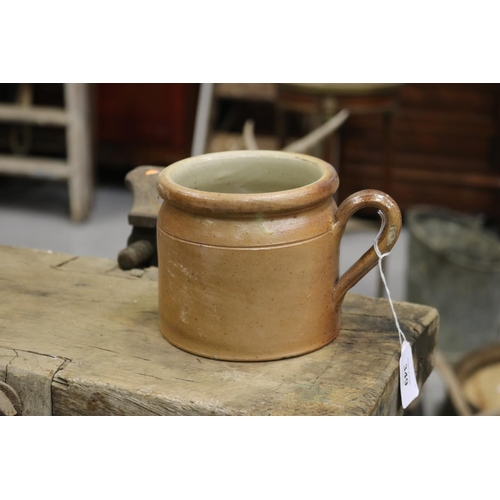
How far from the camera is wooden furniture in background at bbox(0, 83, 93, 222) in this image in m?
3.02

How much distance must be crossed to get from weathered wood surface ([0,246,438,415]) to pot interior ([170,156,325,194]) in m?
0.20

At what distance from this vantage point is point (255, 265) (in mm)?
895

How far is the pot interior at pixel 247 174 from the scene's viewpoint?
3.34ft

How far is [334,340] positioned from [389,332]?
0.27 ft

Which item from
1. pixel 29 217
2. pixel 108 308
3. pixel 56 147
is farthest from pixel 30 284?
pixel 56 147

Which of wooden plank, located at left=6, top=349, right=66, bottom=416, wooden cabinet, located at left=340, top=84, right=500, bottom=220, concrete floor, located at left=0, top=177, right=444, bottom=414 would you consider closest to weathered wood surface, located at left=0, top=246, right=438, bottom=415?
wooden plank, located at left=6, top=349, right=66, bottom=416

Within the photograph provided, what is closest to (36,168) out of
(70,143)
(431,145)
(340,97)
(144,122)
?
(70,143)

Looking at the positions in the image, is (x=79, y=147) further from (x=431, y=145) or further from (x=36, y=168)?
(x=431, y=145)

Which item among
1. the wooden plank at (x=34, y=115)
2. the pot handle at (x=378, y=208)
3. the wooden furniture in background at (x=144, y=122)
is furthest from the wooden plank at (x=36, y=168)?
the pot handle at (x=378, y=208)

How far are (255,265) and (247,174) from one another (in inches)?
8.0

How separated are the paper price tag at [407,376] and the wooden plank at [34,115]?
7.68 feet

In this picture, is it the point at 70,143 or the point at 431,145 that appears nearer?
the point at 70,143
